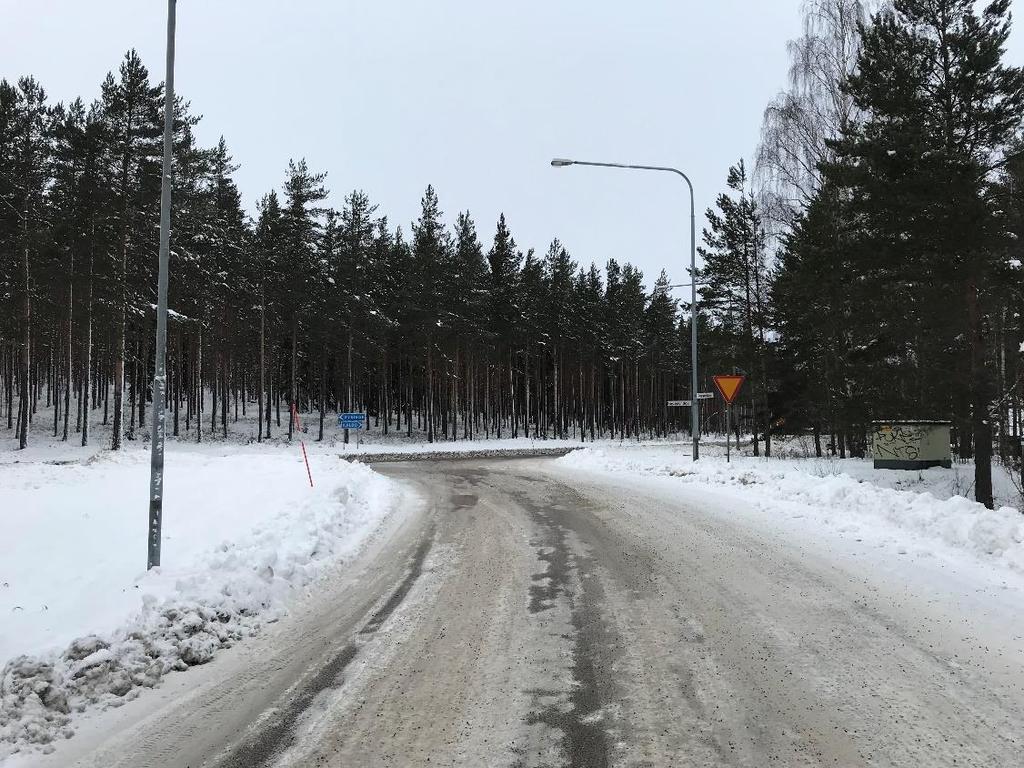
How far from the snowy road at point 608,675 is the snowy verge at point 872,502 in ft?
4.51

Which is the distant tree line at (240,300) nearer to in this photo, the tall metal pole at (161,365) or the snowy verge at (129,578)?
the snowy verge at (129,578)

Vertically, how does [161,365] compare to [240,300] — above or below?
below

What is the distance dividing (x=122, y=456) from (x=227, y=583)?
18.1 m

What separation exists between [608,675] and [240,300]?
42.0 m

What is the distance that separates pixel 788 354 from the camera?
31578 millimetres

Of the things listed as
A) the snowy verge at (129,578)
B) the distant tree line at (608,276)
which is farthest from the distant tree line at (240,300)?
the snowy verge at (129,578)

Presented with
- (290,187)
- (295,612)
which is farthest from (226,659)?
(290,187)

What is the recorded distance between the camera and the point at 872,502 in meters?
9.98

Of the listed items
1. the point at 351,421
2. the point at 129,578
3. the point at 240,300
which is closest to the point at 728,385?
the point at 129,578

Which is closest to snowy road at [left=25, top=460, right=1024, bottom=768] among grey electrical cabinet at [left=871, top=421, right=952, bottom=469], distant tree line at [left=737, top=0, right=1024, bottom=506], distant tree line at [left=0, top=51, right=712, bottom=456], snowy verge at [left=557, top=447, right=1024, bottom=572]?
snowy verge at [left=557, top=447, right=1024, bottom=572]

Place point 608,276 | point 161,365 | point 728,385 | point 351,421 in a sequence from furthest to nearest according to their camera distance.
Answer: point 608,276, point 351,421, point 728,385, point 161,365

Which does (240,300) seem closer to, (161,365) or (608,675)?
(161,365)

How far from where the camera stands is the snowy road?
3.25m

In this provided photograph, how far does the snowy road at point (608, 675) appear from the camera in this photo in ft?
10.6
